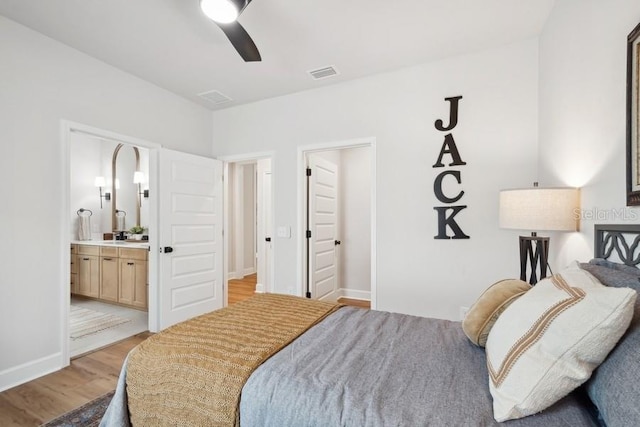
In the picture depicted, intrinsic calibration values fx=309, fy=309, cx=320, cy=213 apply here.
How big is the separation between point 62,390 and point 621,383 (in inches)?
124

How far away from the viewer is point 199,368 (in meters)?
1.20

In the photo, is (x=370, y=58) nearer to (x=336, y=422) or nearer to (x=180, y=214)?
(x=180, y=214)

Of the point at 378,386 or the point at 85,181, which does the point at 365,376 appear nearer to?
the point at 378,386

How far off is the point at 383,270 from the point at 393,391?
2.17 meters

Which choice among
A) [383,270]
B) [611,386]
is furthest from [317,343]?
[383,270]

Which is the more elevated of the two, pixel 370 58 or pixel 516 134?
pixel 370 58

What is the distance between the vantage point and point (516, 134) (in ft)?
8.72

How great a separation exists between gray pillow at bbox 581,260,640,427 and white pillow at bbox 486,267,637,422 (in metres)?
0.03

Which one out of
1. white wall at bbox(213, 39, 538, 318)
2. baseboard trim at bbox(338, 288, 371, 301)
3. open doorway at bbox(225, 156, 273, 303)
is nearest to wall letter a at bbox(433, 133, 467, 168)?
white wall at bbox(213, 39, 538, 318)

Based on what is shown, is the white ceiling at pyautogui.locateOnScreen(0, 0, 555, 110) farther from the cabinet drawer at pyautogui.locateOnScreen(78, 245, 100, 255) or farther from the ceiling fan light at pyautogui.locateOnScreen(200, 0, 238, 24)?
the cabinet drawer at pyautogui.locateOnScreen(78, 245, 100, 255)

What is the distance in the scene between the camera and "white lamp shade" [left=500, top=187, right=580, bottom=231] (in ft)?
5.57

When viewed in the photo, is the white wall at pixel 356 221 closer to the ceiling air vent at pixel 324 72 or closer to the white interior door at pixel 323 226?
the white interior door at pixel 323 226

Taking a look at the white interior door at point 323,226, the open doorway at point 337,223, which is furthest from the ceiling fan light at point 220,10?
the white interior door at point 323,226

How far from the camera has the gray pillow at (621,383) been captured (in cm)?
71
